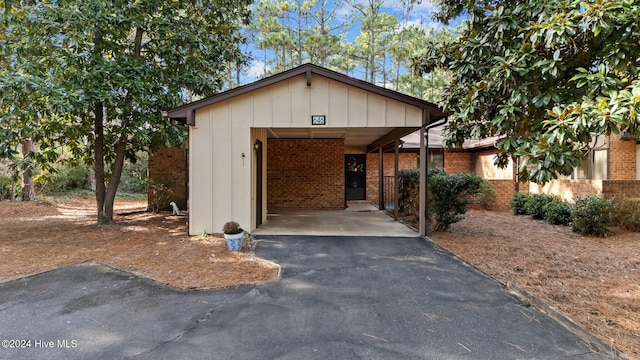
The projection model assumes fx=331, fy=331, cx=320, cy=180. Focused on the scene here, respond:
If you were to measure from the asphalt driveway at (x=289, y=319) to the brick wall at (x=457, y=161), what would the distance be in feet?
36.4

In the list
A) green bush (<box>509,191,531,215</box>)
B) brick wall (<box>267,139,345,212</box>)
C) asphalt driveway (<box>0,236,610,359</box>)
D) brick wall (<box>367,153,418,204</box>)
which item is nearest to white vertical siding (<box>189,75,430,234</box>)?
asphalt driveway (<box>0,236,610,359</box>)

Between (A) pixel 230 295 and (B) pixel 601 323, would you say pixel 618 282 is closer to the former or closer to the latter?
(B) pixel 601 323

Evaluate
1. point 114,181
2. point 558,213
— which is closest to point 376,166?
point 558,213

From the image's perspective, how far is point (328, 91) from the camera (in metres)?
7.37

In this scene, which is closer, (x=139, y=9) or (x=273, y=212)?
(x=139, y=9)

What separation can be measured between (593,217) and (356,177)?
29.7 feet

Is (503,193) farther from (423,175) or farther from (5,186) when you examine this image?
(5,186)

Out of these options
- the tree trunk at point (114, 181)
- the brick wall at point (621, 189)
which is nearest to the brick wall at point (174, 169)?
the tree trunk at point (114, 181)

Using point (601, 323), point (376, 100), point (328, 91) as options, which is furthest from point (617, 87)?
point (328, 91)

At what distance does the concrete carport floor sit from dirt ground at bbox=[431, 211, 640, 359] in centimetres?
134

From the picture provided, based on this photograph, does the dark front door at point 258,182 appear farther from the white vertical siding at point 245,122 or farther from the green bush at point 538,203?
the green bush at point 538,203

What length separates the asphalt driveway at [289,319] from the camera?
2.91m

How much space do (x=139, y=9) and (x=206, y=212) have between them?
17.0ft

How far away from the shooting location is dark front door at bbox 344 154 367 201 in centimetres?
1550
